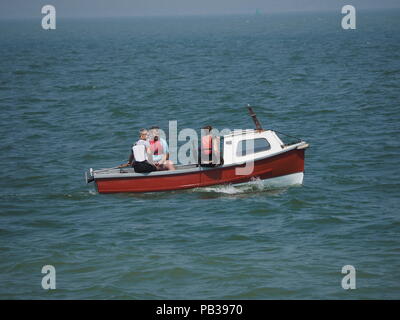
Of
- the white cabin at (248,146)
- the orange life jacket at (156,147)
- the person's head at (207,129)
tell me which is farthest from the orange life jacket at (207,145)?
the orange life jacket at (156,147)

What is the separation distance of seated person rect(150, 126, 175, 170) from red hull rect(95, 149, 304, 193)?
54 cm

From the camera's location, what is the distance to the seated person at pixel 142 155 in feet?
72.4

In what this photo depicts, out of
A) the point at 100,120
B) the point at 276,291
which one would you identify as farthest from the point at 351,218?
the point at 100,120

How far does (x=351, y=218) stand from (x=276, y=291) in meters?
5.18

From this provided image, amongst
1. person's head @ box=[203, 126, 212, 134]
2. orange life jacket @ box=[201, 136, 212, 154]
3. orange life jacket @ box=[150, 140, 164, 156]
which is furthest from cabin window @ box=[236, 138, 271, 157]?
orange life jacket @ box=[150, 140, 164, 156]

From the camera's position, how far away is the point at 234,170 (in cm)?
2239

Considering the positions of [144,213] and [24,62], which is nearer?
[144,213]

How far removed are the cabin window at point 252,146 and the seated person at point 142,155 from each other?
9.22ft

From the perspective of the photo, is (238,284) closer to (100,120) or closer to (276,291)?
(276,291)

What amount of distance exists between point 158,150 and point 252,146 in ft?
9.82

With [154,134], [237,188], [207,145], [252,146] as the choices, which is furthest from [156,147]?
[252,146]

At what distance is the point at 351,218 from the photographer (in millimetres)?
20734

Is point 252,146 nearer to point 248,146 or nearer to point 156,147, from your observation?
point 248,146

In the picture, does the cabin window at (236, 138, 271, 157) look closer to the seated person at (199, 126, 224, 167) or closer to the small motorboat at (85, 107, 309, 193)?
the small motorboat at (85, 107, 309, 193)
